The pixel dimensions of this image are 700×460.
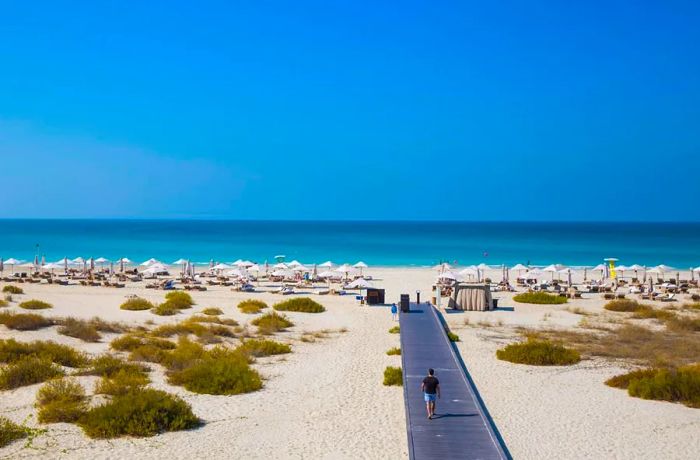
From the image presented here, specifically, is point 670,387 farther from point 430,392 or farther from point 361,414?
point 361,414

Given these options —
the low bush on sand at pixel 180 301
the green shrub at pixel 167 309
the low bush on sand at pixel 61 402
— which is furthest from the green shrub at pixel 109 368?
the low bush on sand at pixel 180 301

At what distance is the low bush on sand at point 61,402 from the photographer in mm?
10641

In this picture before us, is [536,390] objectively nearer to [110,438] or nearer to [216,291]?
[110,438]

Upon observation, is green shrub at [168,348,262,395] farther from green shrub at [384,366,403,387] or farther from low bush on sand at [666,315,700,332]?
low bush on sand at [666,315,700,332]

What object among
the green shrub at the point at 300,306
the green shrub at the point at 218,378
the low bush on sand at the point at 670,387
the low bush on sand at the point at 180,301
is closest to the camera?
the low bush on sand at the point at 670,387

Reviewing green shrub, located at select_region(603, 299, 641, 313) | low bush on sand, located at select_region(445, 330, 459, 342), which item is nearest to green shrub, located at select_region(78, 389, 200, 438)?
low bush on sand, located at select_region(445, 330, 459, 342)

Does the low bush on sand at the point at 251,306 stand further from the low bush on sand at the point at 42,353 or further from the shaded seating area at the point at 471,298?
the low bush on sand at the point at 42,353

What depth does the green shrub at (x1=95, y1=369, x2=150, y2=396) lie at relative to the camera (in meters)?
12.0

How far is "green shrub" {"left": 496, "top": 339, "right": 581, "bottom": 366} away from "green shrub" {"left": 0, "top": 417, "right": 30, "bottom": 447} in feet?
37.7

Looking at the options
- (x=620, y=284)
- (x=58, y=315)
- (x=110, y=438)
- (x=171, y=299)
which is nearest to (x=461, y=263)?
(x=620, y=284)

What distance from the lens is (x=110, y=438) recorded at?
9.98 m

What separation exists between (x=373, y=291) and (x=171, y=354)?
43.0 ft

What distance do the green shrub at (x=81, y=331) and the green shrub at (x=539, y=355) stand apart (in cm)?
1160

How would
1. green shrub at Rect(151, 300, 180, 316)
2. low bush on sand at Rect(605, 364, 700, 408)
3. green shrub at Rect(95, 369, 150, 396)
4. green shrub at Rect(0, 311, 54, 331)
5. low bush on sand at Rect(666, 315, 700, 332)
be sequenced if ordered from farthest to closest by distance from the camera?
green shrub at Rect(151, 300, 180, 316) < low bush on sand at Rect(666, 315, 700, 332) < green shrub at Rect(0, 311, 54, 331) < low bush on sand at Rect(605, 364, 700, 408) < green shrub at Rect(95, 369, 150, 396)
